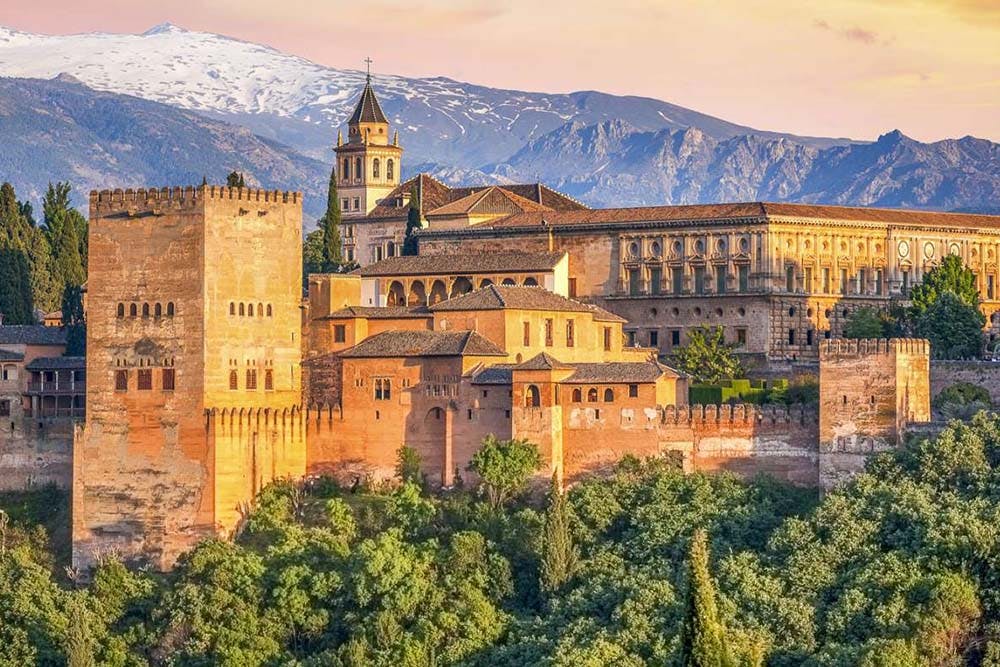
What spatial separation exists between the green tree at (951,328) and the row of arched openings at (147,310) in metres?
23.4

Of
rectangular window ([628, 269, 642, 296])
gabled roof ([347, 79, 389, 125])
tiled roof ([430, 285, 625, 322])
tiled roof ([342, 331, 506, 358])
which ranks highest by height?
gabled roof ([347, 79, 389, 125])

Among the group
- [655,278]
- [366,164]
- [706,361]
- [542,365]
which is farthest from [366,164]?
[542,365]

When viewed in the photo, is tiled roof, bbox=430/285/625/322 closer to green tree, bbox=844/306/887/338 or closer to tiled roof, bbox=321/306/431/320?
tiled roof, bbox=321/306/431/320

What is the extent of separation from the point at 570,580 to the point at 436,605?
330 cm

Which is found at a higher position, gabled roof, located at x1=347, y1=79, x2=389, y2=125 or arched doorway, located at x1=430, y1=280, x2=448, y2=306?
gabled roof, located at x1=347, y1=79, x2=389, y2=125

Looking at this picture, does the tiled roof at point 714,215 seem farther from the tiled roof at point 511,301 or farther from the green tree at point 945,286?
the tiled roof at point 511,301

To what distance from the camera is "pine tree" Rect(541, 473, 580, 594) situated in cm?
6038

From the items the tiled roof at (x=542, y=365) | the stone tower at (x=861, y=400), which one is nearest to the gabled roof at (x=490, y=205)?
the tiled roof at (x=542, y=365)

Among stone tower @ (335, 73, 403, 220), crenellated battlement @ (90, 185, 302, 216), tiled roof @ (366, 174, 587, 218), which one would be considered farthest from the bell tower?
crenellated battlement @ (90, 185, 302, 216)

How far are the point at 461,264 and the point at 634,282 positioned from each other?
335 inches

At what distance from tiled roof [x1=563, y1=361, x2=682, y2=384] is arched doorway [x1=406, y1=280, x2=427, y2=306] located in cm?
1326

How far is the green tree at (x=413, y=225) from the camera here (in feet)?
290

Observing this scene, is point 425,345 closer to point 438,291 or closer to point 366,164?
point 438,291

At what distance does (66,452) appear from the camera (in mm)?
69188
